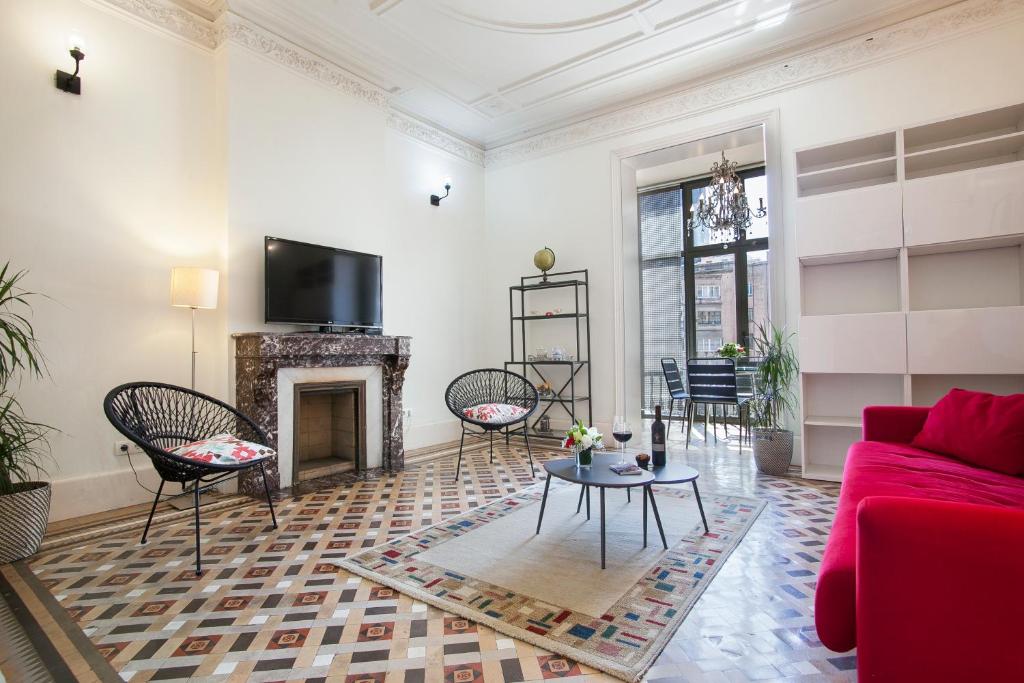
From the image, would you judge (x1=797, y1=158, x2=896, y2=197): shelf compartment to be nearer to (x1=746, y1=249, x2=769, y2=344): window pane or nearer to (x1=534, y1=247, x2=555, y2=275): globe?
(x1=746, y1=249, x2=769, y2=344): window pane

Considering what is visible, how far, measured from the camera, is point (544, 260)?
221 inches

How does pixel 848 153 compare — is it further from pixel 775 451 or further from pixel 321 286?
pixel 321 286

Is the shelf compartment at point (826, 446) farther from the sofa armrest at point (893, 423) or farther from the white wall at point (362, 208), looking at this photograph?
the white wall at point (362, 208)

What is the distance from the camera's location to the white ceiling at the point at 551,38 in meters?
3.87

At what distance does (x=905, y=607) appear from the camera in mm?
1153

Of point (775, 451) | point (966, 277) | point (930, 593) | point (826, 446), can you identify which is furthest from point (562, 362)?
point (930, 593)

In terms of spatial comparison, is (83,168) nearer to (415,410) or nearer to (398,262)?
(398,262)

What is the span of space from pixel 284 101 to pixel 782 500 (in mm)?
4684

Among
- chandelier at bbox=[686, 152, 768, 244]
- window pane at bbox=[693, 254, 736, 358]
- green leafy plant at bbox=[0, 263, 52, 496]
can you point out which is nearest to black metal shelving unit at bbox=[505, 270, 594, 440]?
chandelier at bbox=[686, 152, 768, 244]

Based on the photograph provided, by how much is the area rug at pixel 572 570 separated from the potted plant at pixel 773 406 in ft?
2.89

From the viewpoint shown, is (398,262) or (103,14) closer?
(103,14)

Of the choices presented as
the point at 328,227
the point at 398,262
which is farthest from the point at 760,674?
the point at 398,262

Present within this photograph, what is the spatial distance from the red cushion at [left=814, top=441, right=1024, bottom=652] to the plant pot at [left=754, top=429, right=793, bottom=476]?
3.90 feet

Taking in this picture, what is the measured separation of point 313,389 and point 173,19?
2.81 meters
